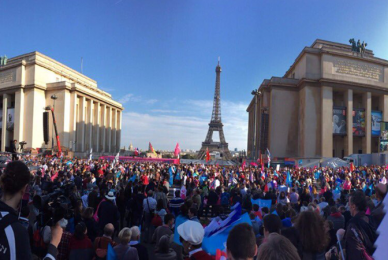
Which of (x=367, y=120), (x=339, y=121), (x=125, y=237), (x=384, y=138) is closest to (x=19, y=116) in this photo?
(x=339, y=121)

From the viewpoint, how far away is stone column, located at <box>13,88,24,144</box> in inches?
1987

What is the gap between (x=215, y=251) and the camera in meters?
3.64

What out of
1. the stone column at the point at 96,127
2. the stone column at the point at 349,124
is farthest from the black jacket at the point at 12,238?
the stone column at the point at 96,127

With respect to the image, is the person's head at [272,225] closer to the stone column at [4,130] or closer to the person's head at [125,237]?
the person's head at [125,237]

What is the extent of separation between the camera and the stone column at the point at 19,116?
5047 centimetres

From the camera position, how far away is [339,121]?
45.0m

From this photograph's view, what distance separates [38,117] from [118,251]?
180 ft

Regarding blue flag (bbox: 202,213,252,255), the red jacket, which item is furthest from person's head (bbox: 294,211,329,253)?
the red jacket

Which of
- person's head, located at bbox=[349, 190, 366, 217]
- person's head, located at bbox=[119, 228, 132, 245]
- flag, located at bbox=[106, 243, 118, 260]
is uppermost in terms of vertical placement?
person's head, located at bbox=[349, 190, 366, 217]

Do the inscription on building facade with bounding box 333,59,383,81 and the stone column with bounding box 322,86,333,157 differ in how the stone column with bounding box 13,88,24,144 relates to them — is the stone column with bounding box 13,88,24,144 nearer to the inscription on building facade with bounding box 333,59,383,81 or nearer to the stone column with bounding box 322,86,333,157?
the stone column with bounding box 322,86,333,157

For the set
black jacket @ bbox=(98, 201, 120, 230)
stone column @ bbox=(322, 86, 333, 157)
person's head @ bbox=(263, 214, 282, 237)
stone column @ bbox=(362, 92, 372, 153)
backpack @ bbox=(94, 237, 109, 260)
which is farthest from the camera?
stone column @ bbox=(362, 92, 372, 153)

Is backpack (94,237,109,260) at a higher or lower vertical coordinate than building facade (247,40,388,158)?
lower

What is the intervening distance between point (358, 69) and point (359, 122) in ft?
29.5

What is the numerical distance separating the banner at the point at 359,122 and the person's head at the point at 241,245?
50.3 m
